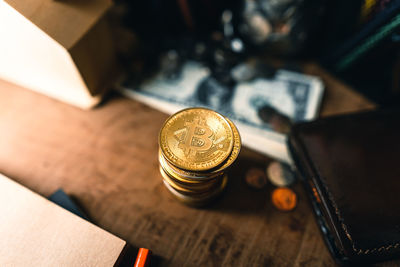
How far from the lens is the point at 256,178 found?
665mm

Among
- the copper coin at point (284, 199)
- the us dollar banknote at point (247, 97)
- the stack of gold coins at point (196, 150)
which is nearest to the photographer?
the stack of gold coins at point (196, 150)

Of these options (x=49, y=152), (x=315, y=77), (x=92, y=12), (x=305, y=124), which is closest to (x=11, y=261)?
(x=49, y=152)

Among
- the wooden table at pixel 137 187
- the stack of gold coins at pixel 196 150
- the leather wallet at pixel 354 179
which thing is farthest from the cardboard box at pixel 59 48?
the leather wallet at pixel 354 179

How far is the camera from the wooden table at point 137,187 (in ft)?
1.94

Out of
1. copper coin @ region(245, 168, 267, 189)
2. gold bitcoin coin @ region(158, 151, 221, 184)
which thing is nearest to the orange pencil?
gold bitcoin coin @ region(158, 151, 221, 184)

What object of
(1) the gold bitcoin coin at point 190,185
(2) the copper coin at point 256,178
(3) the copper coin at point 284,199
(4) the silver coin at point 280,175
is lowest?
(3) the copper coin at point 284,199

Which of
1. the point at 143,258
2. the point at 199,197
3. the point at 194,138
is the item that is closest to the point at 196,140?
the point at 194,138

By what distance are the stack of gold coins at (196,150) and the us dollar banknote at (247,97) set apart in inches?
7.8

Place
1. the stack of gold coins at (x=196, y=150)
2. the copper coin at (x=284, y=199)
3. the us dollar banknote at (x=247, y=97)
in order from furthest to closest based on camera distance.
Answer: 1. the us dollar banknote at (x=247, y=97)
2. the copper coin at (x=284, y=199)
3. the stack of gold coins at (x=196, y=150)

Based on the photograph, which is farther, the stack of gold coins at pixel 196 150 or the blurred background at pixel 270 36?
the blurred background at pixel 270 36

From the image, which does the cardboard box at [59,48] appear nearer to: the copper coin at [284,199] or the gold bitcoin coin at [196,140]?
the gold bitcoin coin at [196,140]

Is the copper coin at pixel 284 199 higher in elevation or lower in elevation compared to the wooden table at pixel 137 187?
lower

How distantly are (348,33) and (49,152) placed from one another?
86 cm

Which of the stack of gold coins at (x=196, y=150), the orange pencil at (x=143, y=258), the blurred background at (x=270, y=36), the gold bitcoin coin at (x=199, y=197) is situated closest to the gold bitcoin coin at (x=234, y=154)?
the stack of gold coins at (x=196, y=150)
